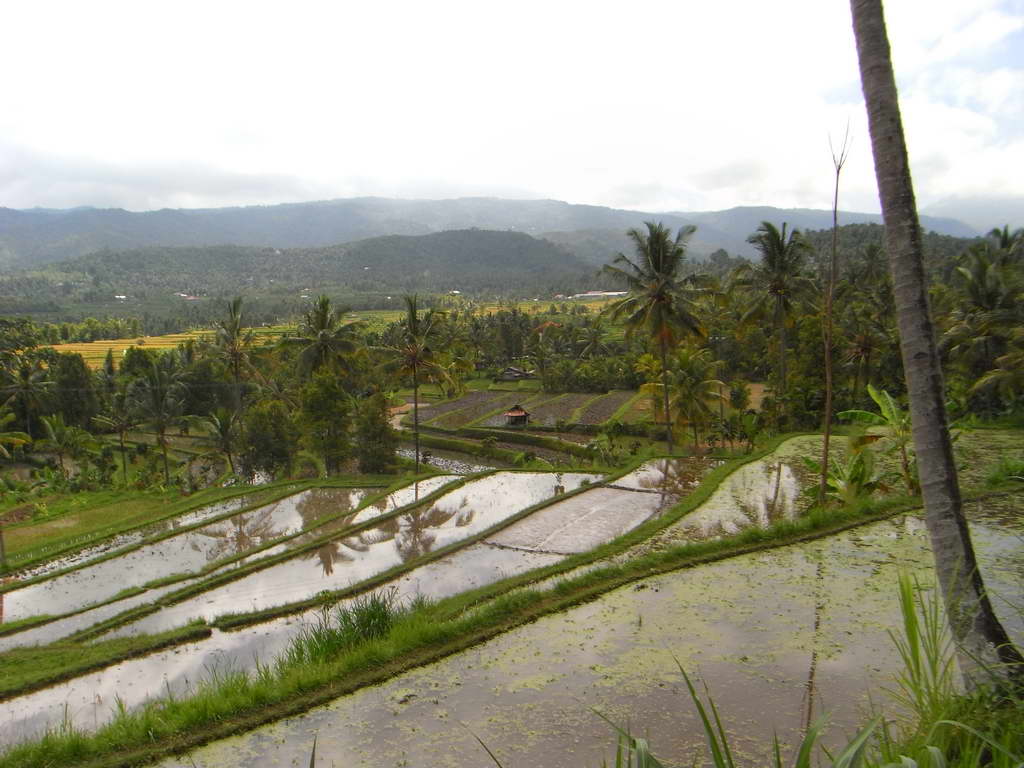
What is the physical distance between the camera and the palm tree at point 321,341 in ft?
72.9

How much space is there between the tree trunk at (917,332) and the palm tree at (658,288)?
1394 cm

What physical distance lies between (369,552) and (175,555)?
4051mm

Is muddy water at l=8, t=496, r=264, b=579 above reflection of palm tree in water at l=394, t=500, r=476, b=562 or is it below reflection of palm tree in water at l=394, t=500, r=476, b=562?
below

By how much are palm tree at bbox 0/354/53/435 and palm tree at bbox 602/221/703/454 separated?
26245 millimetres

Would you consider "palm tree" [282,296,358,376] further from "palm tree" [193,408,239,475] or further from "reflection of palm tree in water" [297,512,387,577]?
"reflection of palm tree in water" [297,512,387,577]

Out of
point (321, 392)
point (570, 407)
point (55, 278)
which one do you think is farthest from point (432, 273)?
point (321, 392)

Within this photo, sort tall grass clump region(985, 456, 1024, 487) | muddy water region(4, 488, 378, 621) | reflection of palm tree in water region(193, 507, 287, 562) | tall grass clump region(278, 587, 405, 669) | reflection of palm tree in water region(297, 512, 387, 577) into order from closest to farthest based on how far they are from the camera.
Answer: tall grass clump region(278, 587, 405, 669) < tall grass clump region(985, 456, 1024, 487) < muddy water region(4, 488, 378, 621) < reflection of palm tree in water region(297, 512, 387, 577) < reflection of palm tree in water region(193, 507, 287, 562)

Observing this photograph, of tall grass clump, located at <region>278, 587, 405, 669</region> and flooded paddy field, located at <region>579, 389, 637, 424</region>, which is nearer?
tall grass clump, located at <region>278, 587, 405, 669</region>

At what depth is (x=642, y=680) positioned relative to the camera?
17.9ft

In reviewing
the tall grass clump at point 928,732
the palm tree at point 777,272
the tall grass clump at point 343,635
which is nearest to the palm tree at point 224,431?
the tall grass clump at point 343,635

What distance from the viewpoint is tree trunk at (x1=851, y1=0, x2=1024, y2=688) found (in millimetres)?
3957

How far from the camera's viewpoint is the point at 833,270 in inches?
303

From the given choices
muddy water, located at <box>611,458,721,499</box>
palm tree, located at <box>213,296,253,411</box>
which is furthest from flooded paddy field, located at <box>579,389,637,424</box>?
palm tree, located at <box>213,296,253,411</box>

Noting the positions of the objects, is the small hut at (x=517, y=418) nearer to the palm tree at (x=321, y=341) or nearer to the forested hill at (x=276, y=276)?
the palm tree at (x=321, y=341)
